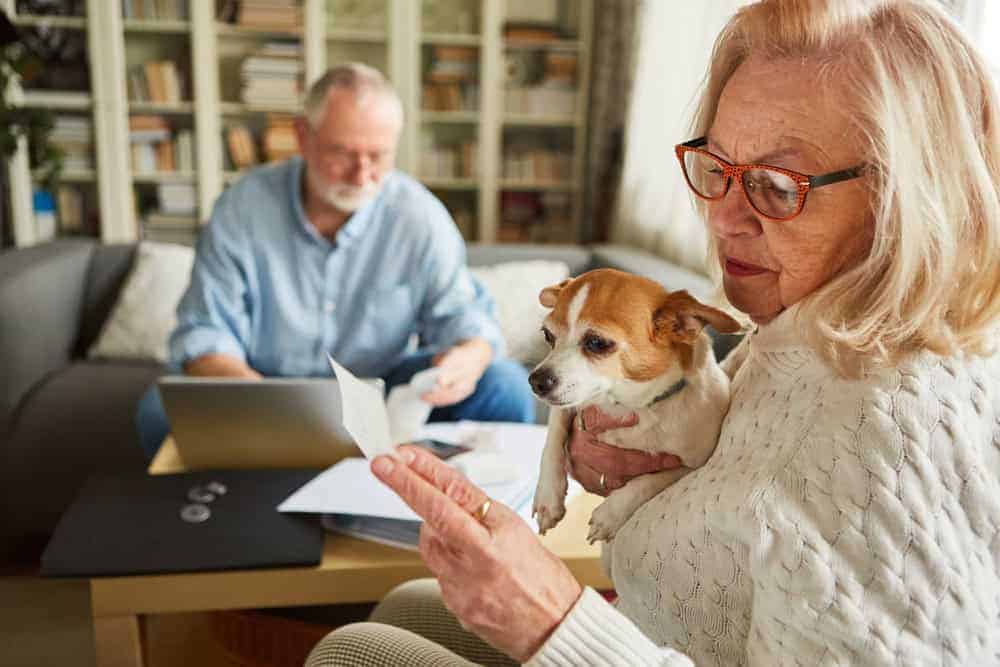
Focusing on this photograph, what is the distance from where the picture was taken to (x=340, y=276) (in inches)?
88.2

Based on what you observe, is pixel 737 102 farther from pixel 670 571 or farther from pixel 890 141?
pixel 670 571

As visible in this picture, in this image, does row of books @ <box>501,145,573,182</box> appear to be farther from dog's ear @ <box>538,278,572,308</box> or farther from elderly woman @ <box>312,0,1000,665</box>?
elderly woman @ <box>312,0,1000,665</box>

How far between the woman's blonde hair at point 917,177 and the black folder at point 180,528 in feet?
2.86

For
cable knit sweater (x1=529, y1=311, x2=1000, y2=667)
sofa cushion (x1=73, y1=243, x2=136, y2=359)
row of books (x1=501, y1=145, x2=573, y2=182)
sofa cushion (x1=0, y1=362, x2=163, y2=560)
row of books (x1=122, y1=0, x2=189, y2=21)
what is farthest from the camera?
row of books (x1=501, y1=145, x2=573, y2=182)

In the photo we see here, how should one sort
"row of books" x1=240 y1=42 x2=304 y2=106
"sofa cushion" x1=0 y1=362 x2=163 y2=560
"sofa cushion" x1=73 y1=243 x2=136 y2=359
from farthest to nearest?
"row of books" x1=240 y1=42 x2=304 y2=106 < "sofa cushion" x1=73 y1=243 x2=136 y2=359 < "sofa cushion" x1=0 y1=362 x2=163 y2=560

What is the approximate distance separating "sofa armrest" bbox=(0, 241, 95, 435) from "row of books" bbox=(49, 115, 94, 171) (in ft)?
4.09

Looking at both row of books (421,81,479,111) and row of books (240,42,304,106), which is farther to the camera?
row of books (421,81,479,111)

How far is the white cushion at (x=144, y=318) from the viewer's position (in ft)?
9.89

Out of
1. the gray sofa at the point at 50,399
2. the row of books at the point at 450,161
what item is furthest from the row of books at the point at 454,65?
the gray sofa at the point at 50,399

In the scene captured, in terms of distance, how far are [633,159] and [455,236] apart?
68.5 inches

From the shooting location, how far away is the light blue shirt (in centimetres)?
217

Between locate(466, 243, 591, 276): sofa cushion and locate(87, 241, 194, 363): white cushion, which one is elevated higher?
locate(466, 243, 591, 276): sofa cushion

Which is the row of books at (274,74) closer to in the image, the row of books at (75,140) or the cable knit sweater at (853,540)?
the row of books at (75,140)

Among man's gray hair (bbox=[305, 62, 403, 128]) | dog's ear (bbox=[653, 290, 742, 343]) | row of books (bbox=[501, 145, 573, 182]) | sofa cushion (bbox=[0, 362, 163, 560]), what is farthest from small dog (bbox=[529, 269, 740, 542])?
row of books (bbox=[501, 145, 573, 182])
